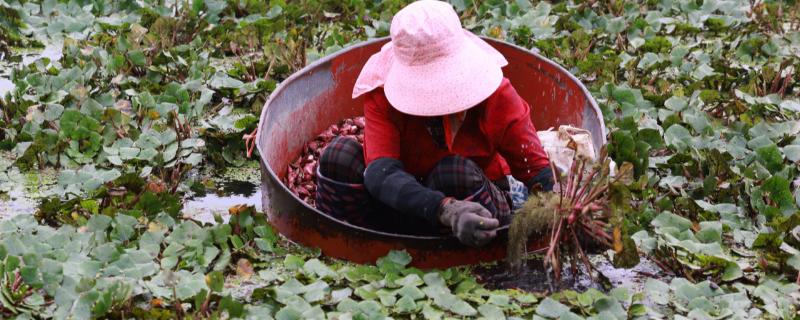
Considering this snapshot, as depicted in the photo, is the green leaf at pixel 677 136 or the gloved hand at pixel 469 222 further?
the green leaf at pixel 677 136

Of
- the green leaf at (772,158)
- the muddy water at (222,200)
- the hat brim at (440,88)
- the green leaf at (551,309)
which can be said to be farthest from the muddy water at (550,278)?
the muddy water at (222,200)

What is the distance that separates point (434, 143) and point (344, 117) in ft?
3.45

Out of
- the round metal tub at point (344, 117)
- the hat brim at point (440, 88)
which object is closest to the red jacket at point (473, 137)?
the hat brim at point (440, 88)

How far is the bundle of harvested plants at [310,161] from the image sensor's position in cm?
365

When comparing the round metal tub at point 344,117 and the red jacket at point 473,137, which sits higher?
the red jacket at point 473,137

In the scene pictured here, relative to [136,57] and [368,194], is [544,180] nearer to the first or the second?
[368,194]

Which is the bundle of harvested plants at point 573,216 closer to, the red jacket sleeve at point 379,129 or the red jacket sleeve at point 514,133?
the red jacket sleeve at point 514,133

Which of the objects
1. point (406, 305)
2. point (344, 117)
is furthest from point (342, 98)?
point (406, 305)

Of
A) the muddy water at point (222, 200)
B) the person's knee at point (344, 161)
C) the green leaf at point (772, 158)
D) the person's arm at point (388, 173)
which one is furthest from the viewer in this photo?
the green leaf at point (772, 158)

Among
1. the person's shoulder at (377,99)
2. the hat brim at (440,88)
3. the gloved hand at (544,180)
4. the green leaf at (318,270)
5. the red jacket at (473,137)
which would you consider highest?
the hat brim at (440,88)

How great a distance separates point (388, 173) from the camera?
2.89 meters

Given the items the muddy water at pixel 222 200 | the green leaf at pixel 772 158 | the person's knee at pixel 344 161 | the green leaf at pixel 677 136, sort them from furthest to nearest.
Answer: the green leaf at pixel 677 136, the green leaf at pixel 772 158, the muddy water at pixel 222 200, the person's knee at pixel 344 161

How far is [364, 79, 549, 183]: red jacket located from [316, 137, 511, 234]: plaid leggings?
66 millimetres

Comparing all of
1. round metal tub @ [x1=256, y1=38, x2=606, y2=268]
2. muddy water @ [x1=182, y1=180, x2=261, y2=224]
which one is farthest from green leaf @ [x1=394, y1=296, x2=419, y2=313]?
muddy water @ [x1=182, y1=180, x2=261, y2=224]
